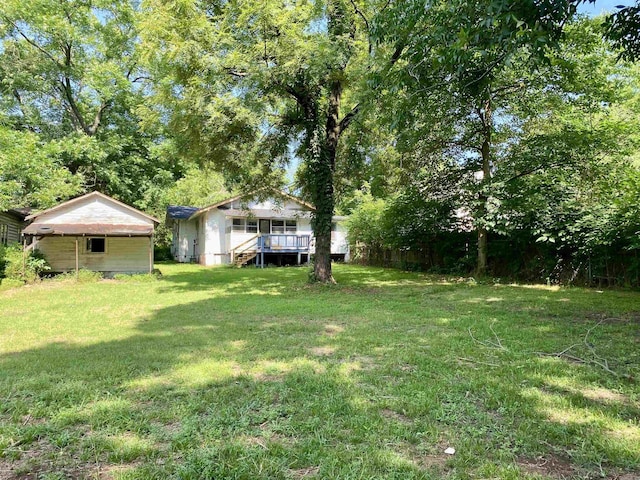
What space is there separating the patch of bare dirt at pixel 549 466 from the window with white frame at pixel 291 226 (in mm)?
24107

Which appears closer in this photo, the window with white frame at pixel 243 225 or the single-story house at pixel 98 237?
the single-story house at pixel 98 237

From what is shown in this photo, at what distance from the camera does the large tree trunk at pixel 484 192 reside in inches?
509

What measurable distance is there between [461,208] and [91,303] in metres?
12.4

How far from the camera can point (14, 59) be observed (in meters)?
22.8

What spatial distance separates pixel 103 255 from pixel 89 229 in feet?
6.91

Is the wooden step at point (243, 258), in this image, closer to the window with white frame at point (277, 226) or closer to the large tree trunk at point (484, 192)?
the window with white frame at point (277, 226)

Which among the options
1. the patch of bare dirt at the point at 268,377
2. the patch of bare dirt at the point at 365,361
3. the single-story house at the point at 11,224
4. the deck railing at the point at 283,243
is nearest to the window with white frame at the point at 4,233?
the single-story house at the point at 11,224

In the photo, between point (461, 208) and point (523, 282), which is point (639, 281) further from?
point (461, 208)

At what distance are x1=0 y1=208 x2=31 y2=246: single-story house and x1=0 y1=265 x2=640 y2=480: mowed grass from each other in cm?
1248

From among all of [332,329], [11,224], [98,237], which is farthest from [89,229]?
[332,329]

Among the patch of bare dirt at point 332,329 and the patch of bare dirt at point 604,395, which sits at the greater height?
the patch of bare dirt at point 332,329

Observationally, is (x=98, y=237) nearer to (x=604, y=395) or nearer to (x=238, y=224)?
(x=238, y=224)

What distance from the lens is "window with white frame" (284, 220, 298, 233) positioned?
86.5ft

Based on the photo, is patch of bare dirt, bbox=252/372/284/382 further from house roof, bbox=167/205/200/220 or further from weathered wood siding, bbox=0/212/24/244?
house roof, bbox=167/205/200/220
